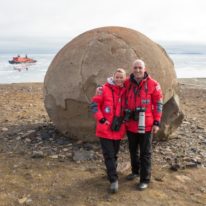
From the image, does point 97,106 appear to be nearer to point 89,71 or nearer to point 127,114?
point 127,114

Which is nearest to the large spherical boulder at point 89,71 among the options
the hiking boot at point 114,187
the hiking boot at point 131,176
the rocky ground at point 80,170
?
the rocky ground at point 80,170

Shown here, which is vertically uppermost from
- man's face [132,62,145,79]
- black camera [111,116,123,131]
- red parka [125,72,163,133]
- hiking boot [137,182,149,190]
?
man's face [132,62,145,79]

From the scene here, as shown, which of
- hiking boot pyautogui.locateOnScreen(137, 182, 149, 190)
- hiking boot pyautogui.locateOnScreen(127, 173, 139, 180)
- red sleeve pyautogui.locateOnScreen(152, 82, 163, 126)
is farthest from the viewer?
hiking boot pyautogui.locateOnScreen(127, 173, 139, 180)

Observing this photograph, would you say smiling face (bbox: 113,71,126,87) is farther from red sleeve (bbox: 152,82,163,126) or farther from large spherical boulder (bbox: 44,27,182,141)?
large spherical boulder (bbox: 44,27,182,141)

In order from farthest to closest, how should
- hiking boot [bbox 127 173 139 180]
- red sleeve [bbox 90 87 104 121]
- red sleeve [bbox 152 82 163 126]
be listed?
hiking boot [bbox 127 173 139 180] → red sleeve [bbox 152 82 163 126] → red sleeve [bbox 90 87 104 121]

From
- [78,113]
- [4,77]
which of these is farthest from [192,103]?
[4,77]

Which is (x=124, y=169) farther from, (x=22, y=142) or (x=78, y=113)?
(x=22, y=142)

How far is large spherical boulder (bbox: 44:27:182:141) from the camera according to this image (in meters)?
6.21

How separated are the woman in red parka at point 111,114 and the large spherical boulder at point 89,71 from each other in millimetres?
1172

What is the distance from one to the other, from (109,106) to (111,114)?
0.32 feet

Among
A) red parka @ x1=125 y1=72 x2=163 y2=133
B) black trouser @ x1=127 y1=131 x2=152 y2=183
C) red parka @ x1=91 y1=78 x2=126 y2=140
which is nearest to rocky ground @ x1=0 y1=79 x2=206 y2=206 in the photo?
black trouser @ x1=127 y1=131 x2=152 y2=183

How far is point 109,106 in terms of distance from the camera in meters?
4.94

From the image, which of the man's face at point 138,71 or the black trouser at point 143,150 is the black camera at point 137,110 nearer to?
the black trouser at point 143,150

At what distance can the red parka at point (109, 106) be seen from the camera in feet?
16.2
